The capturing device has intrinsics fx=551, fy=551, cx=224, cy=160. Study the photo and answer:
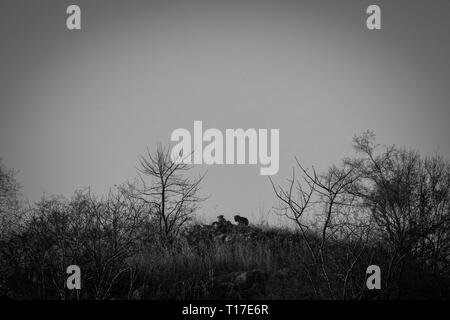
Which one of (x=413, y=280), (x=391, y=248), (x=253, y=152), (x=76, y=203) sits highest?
(x=253, y=152)

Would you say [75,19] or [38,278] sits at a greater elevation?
[75,19]

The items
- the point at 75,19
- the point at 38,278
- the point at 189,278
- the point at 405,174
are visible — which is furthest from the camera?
the point at 405,174

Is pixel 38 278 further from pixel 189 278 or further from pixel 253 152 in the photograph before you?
pixel 253 152

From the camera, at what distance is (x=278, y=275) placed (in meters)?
13.1

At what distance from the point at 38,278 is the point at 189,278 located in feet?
11.0

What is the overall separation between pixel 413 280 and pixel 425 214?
295cm

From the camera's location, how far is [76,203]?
1206 cm

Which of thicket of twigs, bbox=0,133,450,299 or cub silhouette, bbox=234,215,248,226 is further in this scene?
cub silhouette, bbox=234,215,248,226

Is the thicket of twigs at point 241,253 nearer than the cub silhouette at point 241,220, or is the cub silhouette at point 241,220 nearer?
the thicket of twigs at point 241,253
